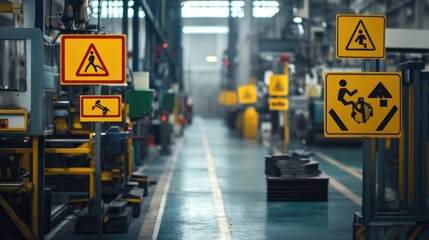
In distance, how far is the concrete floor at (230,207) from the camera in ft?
37.7

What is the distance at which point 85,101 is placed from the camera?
33.6ft

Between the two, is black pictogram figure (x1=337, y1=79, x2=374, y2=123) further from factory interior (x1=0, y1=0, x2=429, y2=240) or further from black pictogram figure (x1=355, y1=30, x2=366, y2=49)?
black pictogram figure (x1=355, y1=30, x2=366, y2=49)

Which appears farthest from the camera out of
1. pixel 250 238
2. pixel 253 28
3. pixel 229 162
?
pixel 253 28

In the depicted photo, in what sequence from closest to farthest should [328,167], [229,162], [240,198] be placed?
[240,198] < [328,167] < [229,162]

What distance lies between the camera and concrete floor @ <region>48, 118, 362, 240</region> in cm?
1150

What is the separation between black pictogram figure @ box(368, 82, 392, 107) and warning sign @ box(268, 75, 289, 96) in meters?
15.5

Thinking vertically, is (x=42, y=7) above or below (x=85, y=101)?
above

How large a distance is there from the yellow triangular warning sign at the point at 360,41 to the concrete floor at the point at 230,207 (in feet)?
12.4

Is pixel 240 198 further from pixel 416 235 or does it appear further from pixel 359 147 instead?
pixel 359 147

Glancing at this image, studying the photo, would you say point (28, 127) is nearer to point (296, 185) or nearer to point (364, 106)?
point (364, 106)

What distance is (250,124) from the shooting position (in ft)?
129

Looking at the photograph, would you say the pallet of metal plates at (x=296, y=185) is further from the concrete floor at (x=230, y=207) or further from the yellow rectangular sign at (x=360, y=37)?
the yellow rectangular sign at (x=360, y=37)

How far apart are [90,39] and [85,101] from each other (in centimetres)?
81

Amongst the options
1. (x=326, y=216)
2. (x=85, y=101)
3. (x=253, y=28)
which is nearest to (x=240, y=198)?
(x=326, y=216)
